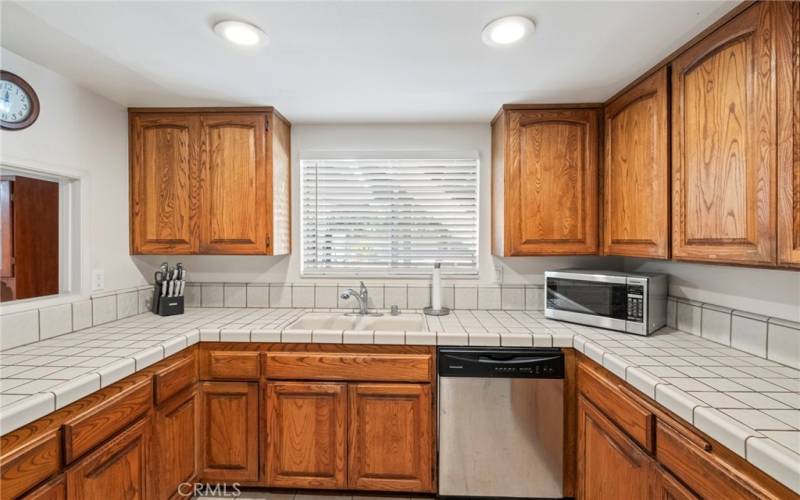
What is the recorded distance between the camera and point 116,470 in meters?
1.33

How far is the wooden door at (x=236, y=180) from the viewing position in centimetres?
211

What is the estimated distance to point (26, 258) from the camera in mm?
1803

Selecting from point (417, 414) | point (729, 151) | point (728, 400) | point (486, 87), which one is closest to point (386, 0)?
point (486, 87)

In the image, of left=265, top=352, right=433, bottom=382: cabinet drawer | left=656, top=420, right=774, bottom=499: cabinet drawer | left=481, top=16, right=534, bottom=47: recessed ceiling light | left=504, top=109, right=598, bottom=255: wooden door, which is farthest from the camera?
left=504, top=109, right=598, bottom=255: wooden door

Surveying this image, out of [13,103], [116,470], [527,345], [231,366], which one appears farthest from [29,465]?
[527,345]

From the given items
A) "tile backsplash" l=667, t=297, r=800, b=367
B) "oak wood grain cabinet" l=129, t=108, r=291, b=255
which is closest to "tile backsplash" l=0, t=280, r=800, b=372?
Result: "tile backsplash" l=667, t=297, r=800, b=367

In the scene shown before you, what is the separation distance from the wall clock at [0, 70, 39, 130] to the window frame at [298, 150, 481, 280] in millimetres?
1282

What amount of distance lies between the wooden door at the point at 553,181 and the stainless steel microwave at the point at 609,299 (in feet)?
0.75

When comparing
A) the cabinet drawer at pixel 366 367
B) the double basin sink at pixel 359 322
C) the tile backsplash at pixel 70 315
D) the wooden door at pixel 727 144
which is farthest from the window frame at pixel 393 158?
the wooden door at pixel 727 144

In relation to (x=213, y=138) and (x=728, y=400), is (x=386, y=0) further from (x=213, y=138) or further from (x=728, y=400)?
(x=728, y=400)

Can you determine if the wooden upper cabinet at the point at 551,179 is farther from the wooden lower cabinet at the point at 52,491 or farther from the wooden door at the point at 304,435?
the wooden lower cabinet at the point at 52,491

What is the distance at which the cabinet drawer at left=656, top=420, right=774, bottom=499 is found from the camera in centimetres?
90

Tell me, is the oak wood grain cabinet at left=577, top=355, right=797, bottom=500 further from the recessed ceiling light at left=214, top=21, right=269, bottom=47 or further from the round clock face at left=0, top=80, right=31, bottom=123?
the round clock face at left=0, top=80, right=31, bottom=123

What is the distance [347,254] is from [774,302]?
213 cm
